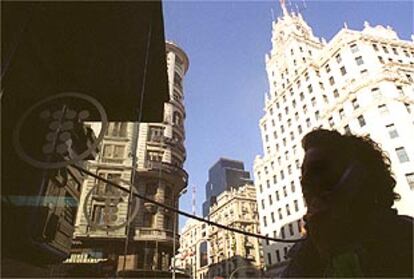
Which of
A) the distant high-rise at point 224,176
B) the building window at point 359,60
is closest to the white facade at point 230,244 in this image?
the building window at point 359,60

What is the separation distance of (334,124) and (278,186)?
11.0 meters

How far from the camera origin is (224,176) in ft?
411

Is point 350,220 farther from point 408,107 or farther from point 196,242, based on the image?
point 196,242

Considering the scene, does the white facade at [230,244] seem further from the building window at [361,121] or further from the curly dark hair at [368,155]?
the curly dark hair at [368,155]

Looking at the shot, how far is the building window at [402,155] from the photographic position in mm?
23422

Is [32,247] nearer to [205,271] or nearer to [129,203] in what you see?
[129,203]

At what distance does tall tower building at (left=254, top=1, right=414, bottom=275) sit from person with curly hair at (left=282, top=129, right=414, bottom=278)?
19.9 m

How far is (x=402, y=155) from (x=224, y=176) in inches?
4053

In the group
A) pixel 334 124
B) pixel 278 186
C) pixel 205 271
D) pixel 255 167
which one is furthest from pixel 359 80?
pixel 205 271

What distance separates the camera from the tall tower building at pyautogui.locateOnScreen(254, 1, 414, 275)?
2495 cm

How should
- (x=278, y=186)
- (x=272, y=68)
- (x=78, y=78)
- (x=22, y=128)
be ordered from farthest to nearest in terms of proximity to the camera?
(x=272, y=68) → (x=278, y=186) → (x=78, y=78) → (x=22, y=128)

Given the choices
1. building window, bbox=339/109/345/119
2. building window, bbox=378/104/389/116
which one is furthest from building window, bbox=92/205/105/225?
building window, bbox=339/109/345/119

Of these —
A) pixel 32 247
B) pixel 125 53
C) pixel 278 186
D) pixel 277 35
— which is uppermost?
pixel 277 35

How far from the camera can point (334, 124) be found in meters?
30.7
